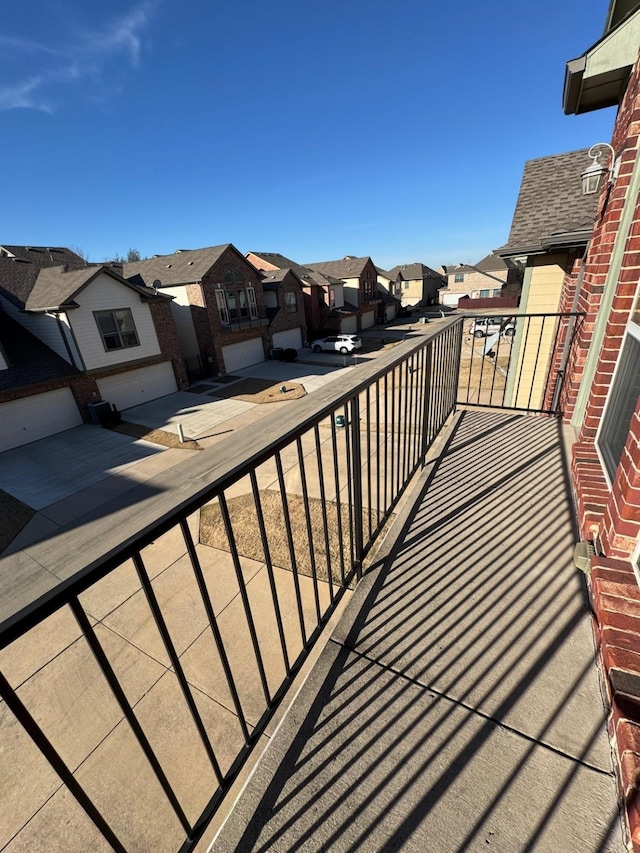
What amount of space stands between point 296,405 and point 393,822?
1.78 meters

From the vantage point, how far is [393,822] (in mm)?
1463

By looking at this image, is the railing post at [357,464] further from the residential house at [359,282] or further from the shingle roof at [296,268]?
the residential house at [359,282]

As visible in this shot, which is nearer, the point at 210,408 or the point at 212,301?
the point at 210,408

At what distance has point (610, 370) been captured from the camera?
9.14 feet

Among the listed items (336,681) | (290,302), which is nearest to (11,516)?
(336,681)

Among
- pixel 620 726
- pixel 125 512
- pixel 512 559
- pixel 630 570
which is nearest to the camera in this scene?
pixel 125 512

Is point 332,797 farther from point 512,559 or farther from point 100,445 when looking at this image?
point 100,445

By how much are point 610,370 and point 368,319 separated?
1278 inches

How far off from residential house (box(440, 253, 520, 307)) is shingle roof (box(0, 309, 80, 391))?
42.1m

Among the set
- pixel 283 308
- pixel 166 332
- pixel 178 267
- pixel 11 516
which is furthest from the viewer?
pixel 283 308

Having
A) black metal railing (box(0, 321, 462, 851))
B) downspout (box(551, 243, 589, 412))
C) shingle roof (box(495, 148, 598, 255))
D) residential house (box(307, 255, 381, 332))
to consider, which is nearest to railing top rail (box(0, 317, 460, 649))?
black metal railing (box(0, 321, 462, 851))

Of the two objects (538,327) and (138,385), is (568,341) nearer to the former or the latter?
(538,327)

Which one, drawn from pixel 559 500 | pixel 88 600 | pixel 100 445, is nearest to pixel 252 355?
pixel 100 445

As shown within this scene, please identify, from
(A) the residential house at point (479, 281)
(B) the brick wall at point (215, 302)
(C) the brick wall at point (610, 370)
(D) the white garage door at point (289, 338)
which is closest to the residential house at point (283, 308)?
(D) the white garage door at point (289, 338)
